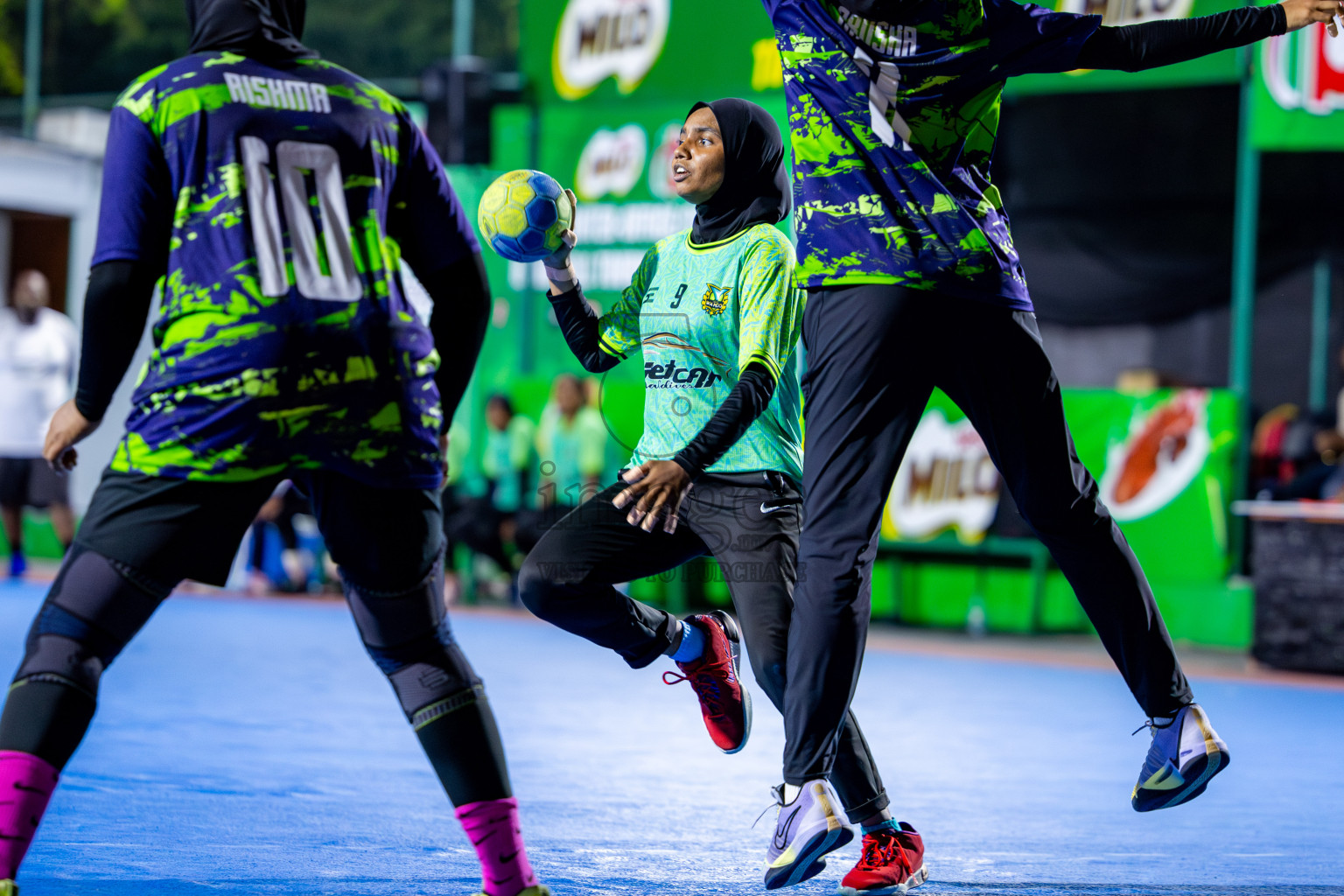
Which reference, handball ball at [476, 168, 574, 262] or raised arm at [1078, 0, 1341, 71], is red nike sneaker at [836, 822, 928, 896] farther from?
raised arm at [1078, 0, 1341, 71]

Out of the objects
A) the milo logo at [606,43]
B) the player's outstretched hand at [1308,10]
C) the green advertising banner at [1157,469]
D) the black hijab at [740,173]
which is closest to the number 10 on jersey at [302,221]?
the black hijab at [740,173]

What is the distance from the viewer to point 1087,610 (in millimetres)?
3738

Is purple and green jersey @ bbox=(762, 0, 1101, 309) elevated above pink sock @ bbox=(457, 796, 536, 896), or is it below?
above

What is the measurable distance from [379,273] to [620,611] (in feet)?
5.04

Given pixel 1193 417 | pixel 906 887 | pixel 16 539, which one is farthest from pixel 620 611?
pixel 16 539

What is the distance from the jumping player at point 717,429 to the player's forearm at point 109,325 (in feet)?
4.08

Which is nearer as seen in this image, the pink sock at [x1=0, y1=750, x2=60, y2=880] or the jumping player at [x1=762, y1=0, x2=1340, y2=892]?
the pink sock at [x1=0, y1=750, x2=60, y2=880]

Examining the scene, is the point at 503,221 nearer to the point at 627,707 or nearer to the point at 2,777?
the point at 2,777

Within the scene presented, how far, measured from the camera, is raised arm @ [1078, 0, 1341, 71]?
11.5 feet

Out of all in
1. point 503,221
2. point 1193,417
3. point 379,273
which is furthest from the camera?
point 1193,417

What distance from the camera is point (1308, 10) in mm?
3502

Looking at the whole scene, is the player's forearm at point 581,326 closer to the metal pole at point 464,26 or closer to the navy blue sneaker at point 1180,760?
the navy blue sneaker at point 1180,760

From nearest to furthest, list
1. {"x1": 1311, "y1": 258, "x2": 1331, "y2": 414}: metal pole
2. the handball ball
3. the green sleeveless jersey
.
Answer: the green sleeveless jersey < the handball ball < {"x1": 1311, "y1": 258, "x2": 1331, "y2": 414}: metal pole

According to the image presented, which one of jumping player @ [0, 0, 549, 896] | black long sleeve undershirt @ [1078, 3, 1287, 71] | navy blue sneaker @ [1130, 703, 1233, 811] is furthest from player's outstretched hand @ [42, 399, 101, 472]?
navy blue sneaker @ [1130, 703, 1233, 811]
